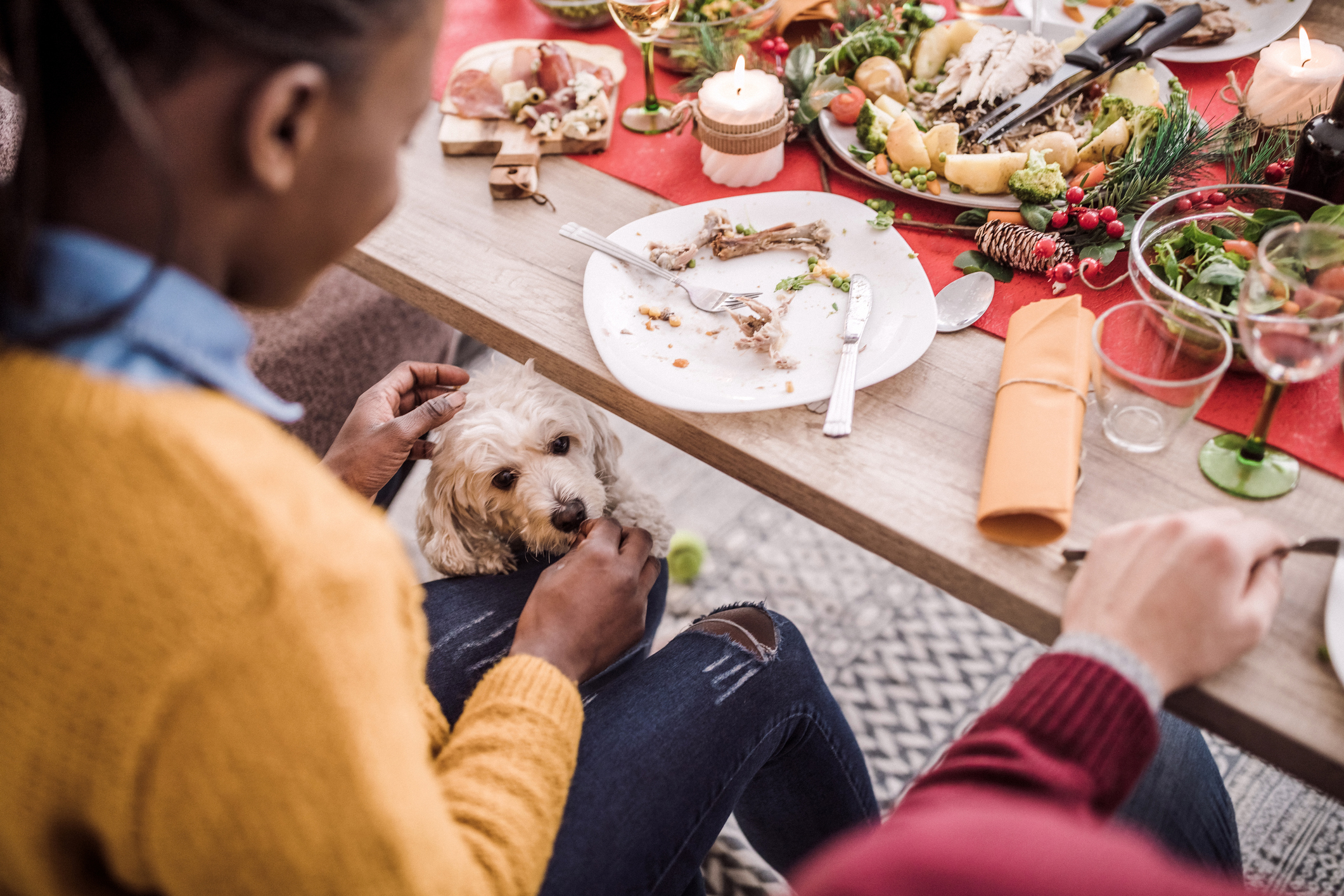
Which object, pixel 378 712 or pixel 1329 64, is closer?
pixel 378 712

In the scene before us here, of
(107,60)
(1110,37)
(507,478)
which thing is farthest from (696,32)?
(107,60)

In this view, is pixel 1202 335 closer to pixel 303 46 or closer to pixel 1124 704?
pixel 1124 704

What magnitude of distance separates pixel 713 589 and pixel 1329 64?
1.48 meters

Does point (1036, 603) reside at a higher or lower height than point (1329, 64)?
lower

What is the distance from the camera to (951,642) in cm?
183

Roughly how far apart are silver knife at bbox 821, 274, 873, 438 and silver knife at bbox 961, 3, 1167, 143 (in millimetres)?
384

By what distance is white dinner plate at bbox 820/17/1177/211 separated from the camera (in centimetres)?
118

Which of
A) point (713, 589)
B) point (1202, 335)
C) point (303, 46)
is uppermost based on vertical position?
point (303, 46)

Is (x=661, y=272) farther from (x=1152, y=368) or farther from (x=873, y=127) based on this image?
(x=1152, y=368)

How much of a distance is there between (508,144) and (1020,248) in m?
0.83

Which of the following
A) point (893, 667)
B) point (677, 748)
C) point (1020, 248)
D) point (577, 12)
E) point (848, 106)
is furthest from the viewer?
point (893, 667)

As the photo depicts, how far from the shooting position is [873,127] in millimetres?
1273

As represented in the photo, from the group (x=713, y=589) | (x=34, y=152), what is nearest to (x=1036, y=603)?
(x=34, y=152)

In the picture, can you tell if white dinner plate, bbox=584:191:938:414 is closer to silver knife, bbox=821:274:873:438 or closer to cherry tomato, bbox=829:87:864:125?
silver knife, bbox=821:274:873:438
